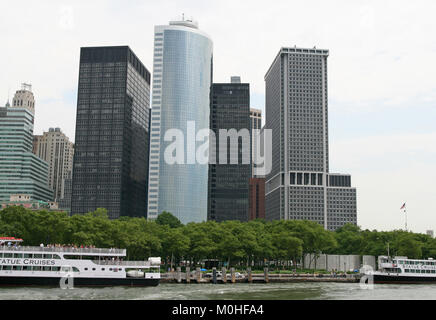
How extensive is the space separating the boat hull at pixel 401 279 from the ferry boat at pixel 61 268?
192ft

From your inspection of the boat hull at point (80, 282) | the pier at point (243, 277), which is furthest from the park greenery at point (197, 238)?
the boat hull at point (80, 282)

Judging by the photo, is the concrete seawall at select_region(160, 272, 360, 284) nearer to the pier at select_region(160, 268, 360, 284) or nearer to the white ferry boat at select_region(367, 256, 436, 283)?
the pier at select_region(160, 268, 360, 284)

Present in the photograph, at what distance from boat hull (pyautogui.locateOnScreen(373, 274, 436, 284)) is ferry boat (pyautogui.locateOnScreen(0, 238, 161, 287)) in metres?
58.6

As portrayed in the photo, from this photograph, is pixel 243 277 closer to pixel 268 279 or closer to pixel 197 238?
pixel 268 279

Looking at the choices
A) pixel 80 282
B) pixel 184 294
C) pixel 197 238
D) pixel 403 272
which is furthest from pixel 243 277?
pixel 80 282

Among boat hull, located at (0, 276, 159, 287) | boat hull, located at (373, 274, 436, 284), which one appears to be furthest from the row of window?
boat hull, located at (373, 274, 436, 284)

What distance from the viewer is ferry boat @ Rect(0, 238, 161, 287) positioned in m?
84.4

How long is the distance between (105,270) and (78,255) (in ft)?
19.5

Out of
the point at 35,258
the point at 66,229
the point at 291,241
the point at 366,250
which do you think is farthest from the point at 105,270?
the point at 366,250

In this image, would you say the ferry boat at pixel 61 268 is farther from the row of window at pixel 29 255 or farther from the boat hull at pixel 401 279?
the boat hull at pixel 401 279
